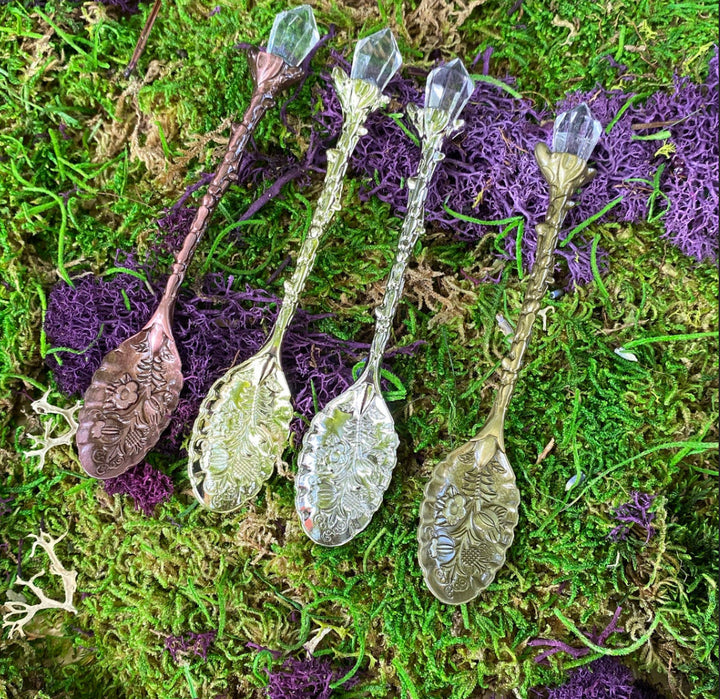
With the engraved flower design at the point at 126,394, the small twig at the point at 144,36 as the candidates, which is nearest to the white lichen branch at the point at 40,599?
the engraved flower design at the point at 126,394

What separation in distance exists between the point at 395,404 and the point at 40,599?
0.86 m

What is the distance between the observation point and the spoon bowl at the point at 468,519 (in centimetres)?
107

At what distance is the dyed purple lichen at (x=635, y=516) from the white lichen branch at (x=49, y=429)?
1126mm

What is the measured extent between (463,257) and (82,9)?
3.30ft

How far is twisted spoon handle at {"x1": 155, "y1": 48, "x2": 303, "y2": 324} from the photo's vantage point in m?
1.13

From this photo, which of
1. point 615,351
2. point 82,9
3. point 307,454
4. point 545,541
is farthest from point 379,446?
point 82,9

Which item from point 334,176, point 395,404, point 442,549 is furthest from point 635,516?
point 334,176

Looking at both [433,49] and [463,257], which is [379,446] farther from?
[433,49]

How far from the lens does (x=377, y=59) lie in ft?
3.59

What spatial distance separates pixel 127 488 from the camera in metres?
1.16

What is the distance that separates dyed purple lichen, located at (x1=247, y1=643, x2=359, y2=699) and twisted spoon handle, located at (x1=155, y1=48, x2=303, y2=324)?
2.46 ft

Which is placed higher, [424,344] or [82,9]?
[82,9]

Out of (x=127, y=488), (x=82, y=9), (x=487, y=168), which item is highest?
(x=82, y=9)

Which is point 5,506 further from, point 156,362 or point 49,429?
point 156,362
